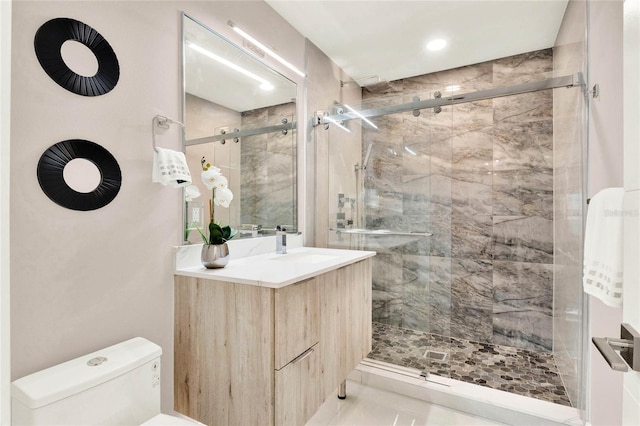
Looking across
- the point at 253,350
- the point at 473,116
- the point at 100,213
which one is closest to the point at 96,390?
the point at 253,350

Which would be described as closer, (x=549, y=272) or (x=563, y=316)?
(x=563, y=316)

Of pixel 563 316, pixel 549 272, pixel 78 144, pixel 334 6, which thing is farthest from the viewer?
pixel 549 272

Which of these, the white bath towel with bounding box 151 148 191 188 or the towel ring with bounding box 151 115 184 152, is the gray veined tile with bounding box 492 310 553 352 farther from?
the towel ring with bounding box 151 115 184 152

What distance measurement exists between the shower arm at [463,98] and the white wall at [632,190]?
5.13 feet

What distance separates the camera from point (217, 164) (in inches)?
68.2

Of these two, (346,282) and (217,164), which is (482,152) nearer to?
(346,282)

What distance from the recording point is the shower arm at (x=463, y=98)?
206 centimetres

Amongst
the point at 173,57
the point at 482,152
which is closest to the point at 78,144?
the point at 173,57

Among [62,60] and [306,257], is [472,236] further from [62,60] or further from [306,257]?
[62,60]

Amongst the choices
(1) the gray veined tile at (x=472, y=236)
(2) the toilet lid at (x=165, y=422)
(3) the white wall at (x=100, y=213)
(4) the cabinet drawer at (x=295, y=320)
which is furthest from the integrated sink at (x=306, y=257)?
(1) the gray veined tile at (x=472, y=236)

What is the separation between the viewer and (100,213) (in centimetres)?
120

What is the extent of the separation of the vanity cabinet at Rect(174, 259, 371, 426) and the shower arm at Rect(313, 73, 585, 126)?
59.2 inches

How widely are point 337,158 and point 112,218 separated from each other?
180 cm
